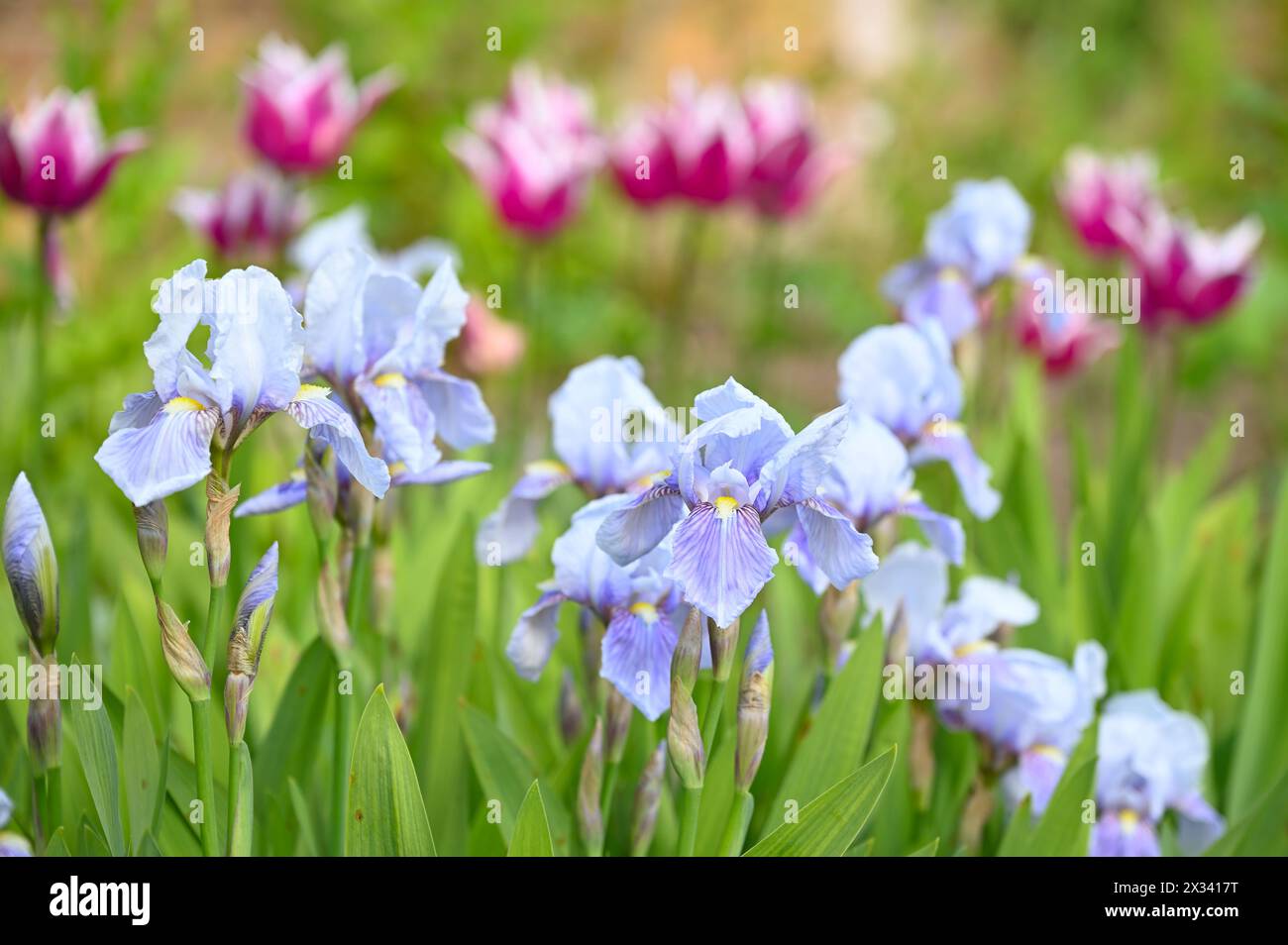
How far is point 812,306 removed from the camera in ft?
17.0

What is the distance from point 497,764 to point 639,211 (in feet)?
7.03

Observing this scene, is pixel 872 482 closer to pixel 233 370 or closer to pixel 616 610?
pixel 616 610

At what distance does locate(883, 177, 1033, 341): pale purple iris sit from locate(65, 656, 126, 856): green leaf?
114 centimetres

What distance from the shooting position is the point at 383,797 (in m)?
1.14

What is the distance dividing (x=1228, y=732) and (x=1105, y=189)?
144cm

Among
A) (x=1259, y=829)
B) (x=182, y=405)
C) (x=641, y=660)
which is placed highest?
(x=182, y=405)

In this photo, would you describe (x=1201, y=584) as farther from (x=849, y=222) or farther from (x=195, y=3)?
(x=195, y=3)

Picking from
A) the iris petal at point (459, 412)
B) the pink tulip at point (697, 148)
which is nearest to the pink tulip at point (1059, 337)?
the pink tulip at point (697, 148)

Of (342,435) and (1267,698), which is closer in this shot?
(342,435)

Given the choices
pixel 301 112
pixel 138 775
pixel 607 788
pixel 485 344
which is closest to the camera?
pixel 138 775

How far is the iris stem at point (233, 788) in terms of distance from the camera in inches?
41.1

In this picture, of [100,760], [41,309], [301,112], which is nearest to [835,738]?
[100,760]

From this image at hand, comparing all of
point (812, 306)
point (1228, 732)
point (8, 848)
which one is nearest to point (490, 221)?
point (812, 306)

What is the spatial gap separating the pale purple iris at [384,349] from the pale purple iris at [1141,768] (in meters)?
0.78
